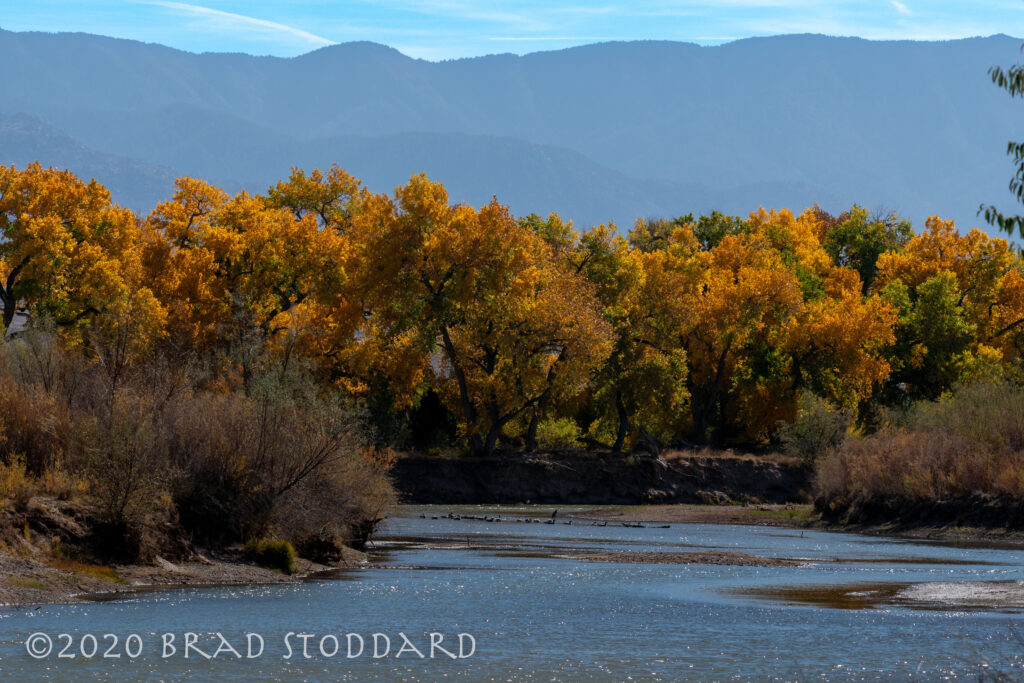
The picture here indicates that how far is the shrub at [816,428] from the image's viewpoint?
7506cm

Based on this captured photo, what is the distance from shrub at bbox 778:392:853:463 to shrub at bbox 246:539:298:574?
44207 mm

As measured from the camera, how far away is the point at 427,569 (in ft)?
127

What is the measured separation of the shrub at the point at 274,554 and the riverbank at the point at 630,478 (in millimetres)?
41322

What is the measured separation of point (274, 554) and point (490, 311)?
3842 centimetres

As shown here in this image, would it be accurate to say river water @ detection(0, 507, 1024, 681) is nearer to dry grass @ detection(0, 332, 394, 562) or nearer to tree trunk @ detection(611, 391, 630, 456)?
dry grass @ detection(0, 332, 394, 562)

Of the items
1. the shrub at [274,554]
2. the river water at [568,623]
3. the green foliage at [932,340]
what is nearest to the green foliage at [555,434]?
the green foliage at [932,340]

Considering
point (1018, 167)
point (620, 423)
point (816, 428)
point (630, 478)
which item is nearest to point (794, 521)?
point (816, 428)

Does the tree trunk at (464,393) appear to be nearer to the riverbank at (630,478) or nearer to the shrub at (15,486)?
the riverbank at (630,478)

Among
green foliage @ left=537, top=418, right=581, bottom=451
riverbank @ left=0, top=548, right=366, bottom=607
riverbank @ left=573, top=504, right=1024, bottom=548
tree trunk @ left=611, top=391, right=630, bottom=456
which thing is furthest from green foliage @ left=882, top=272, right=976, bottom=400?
riverbank @ left=0, top=548, right=366, bottom=607

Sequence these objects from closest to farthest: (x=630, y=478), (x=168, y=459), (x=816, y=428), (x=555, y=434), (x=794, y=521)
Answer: (x=168, y=459) → (x=794, y=521) → (x=816, y=428) → (x=630, y=478) → (x=555, y=434)

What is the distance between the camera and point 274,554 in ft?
117

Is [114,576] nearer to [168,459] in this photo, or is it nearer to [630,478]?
[168,459]

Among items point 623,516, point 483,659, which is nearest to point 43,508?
point 483,659

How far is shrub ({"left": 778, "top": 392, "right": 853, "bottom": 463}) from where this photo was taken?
75.1 metres
